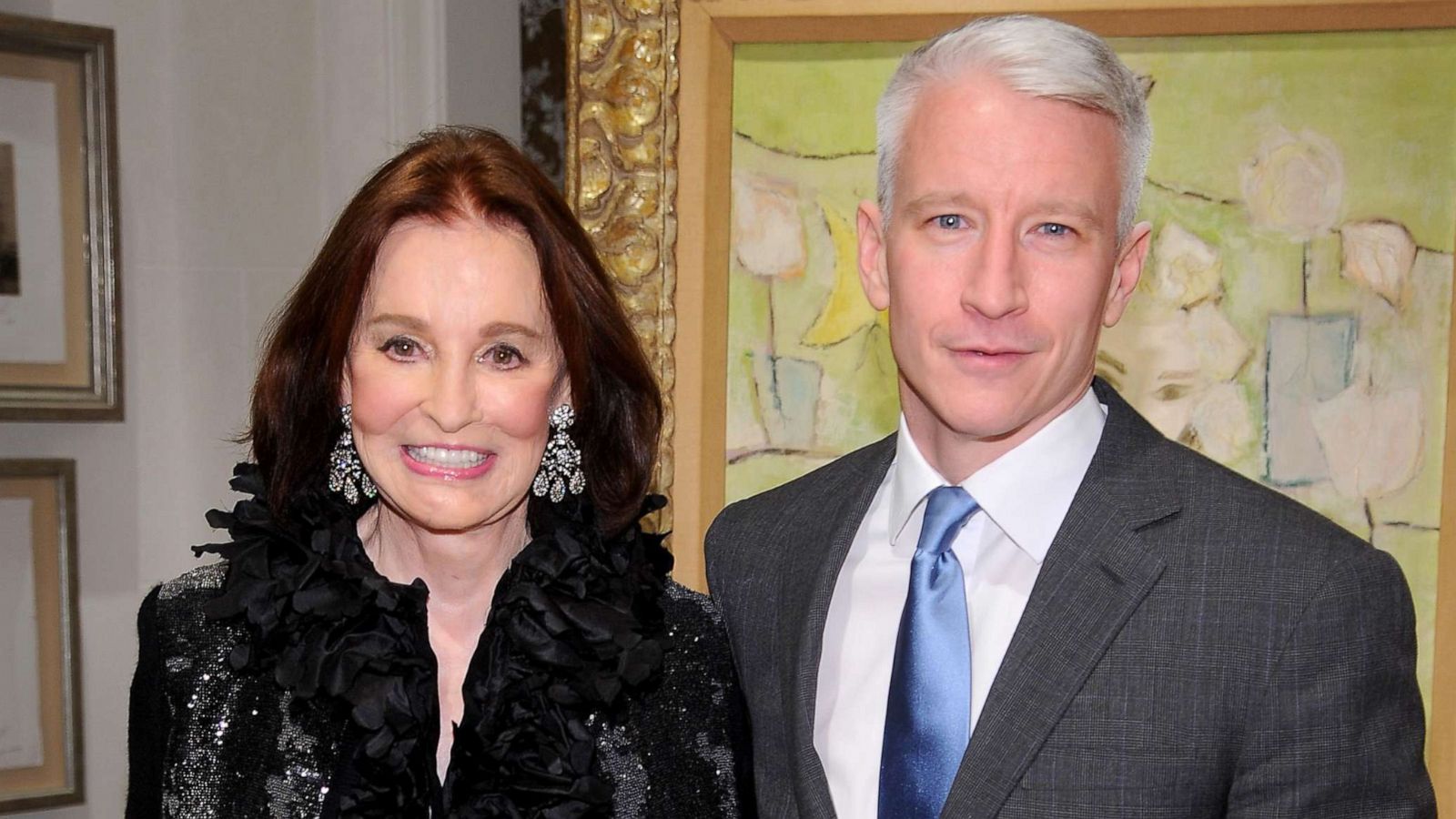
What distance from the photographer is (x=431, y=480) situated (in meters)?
2.04

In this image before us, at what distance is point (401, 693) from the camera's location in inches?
79.7

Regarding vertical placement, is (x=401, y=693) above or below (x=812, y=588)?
below

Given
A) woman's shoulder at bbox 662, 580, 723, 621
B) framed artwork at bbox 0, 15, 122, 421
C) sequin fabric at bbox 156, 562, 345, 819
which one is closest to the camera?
sequin fabric at bbox 156, 562, 345, 819

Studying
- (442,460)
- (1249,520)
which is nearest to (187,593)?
(442,460)

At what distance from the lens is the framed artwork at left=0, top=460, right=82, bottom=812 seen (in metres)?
3.05

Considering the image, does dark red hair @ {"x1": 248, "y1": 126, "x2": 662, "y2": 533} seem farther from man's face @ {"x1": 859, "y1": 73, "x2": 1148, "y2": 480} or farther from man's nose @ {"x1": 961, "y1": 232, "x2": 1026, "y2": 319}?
man's nose @ {"x1": 961, "y1": 232, "x2": 1026, "y2": 319}

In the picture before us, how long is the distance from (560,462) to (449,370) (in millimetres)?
259

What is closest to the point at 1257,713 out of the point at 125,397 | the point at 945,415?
the point at 945,415

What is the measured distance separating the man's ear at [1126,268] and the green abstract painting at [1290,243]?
1.03 m

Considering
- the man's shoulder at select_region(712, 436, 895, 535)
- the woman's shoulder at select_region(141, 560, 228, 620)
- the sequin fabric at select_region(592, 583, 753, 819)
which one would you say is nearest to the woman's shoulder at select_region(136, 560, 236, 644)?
the woman's shoulder at select_region(141, 560, 228, 620)

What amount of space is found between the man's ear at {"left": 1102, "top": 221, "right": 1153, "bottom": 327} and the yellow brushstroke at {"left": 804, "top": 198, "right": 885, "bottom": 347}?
1126mm

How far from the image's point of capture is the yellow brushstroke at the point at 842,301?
2.99 meters

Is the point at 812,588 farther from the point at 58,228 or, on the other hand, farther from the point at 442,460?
the point at 58,228

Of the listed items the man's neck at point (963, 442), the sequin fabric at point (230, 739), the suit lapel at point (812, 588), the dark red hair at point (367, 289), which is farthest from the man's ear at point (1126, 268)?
the sequin fabric at point (230, 739)
